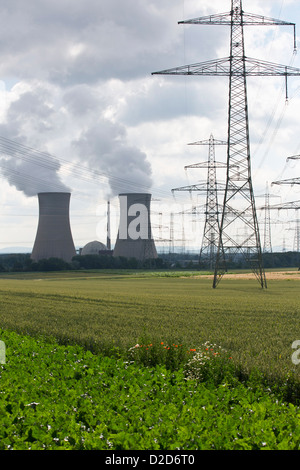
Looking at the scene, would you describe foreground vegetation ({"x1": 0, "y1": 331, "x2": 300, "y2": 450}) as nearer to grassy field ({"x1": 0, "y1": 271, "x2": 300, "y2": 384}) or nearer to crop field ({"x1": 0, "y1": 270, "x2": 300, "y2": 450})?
crop field ({"x1": 0, "y1": 270, "x2": 300, "y2": 450})

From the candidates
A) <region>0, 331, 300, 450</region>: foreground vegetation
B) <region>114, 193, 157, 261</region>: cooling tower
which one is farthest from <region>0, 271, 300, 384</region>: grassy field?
<region>114, 193, 157, 261</region>: cooling tower

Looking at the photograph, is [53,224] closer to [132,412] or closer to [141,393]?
[141,393]

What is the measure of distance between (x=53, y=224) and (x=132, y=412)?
2596 inches

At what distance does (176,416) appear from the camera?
559 cm

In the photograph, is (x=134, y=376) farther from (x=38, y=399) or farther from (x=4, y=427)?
(x=4, y=427)

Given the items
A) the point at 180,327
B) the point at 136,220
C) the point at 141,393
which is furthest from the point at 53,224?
the point at 141,393

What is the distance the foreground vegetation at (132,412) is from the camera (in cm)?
498

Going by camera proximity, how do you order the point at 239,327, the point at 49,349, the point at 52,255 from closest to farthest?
the point at 49,349
the point at 239,327
the point at 52,255

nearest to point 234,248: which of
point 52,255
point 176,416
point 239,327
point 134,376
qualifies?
point 239,327

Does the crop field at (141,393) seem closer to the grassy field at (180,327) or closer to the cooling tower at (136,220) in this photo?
the grassy field at (180,327)

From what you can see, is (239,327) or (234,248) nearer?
(239,327)

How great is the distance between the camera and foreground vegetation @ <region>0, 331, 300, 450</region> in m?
4.98

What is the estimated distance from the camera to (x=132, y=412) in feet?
19.0

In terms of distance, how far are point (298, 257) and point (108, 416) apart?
358ft
